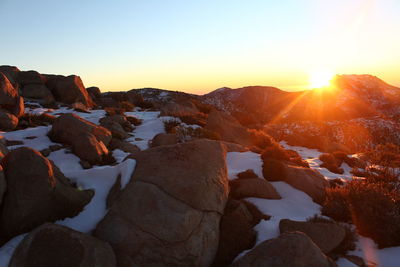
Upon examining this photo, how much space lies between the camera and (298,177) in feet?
35.3

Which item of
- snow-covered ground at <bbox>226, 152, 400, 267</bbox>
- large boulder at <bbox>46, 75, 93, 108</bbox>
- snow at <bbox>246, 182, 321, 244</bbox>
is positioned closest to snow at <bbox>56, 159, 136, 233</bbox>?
snow-covered ground at <bbox>226, 152, 400, 267</bbox>

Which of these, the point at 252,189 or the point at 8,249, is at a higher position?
the point at 8,249

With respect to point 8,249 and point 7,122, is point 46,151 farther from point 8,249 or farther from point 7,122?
point 8,249

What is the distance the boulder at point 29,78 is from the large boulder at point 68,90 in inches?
47.0

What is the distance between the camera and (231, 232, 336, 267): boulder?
5.48 m

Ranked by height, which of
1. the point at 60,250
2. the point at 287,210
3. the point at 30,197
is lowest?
the point at 287,210

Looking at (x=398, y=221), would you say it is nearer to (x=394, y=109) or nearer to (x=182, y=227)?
(x=182, y=227)

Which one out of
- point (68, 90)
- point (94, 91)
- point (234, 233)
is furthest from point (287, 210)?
point (94, 91)

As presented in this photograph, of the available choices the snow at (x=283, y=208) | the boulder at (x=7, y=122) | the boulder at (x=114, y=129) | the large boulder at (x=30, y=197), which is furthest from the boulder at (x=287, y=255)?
the boulder at (x=7, y=122)

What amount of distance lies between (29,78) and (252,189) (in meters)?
29.6

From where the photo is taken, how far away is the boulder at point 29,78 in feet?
94.4

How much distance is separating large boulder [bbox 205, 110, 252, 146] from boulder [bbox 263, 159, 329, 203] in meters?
6.72

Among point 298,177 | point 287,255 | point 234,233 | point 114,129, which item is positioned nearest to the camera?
point 287,255

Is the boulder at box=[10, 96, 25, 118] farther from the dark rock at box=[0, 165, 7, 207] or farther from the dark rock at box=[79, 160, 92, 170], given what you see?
the dark rock at box=[0, 165, 7, 207]
